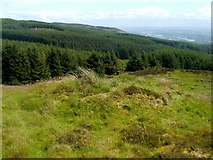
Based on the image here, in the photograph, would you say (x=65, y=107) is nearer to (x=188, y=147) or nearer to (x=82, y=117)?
(x=82, y=117)

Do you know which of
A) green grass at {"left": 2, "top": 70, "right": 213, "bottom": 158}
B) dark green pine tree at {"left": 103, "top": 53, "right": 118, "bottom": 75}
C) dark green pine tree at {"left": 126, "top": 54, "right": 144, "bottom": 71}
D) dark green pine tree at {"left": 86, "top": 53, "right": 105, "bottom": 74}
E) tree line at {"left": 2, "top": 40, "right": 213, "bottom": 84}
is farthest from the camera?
dark green pine tree at {"left": 126, "top": 54, "right": 144, "bottom": 71}

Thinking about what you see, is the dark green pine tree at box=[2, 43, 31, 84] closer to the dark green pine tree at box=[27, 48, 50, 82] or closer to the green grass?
the dark green pine tree at box=[27, 48, 50, 82]

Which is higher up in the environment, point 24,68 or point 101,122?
point 101,122

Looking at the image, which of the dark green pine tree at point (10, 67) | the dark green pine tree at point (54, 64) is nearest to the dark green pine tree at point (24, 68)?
the dark green pine tree at point (10, 67)

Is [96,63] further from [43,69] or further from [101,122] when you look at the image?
[101,122]

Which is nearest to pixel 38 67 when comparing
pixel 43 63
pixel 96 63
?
pixel 43 63

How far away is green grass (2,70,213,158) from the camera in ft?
44.1

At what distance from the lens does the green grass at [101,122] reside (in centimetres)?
1344

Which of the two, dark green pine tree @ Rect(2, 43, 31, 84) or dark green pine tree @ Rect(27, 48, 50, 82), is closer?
dark green pine tree @ Rect(2, 43, 31, 84)

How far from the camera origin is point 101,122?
1702 centimetres

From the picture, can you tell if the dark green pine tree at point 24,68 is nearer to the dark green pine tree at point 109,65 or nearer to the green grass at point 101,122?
the dark green pine tree at point 109,65

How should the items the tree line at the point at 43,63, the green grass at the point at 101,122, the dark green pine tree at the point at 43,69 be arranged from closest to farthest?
the green grass at the point at 101,122 → the tree line at the point at 43,63 → the dark green pine tree at the point at 43,69

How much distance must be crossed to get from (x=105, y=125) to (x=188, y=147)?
4670 millimetres

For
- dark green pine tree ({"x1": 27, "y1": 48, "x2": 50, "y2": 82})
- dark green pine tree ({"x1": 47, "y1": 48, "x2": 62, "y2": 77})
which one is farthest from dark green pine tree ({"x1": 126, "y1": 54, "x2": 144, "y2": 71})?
dark green pine tree ({"x1": 27, "y1": 48, "x2": 50, "y2": 82})
